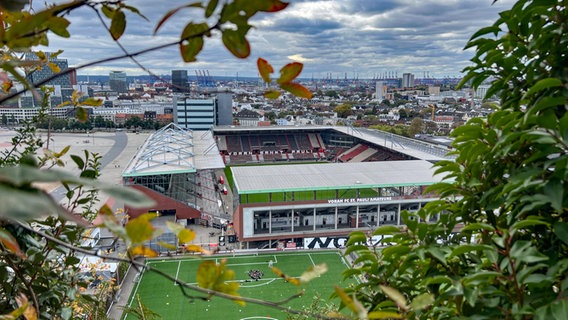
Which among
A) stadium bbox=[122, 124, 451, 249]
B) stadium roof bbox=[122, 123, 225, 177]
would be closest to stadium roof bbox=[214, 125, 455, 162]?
stadium bbox=[122, 124, 451, 249]

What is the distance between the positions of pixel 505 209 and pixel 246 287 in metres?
11.0

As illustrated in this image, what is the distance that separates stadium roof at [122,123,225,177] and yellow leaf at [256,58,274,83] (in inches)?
633

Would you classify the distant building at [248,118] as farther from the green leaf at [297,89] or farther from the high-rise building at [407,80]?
the high-rise building at [407,80]

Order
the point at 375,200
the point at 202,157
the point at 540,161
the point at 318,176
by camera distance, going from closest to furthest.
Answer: the point at 540,161
the point at 375,200
the point at 318,176
the point at 202,157

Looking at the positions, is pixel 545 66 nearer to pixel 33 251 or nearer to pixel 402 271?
pixel 402 271

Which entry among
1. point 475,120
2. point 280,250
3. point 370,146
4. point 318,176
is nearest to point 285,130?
point 370,146

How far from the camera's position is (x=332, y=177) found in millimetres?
16078

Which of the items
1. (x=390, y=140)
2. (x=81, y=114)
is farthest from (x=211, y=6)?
(x=390, y=140)

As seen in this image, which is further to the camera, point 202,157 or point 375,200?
point 202,157

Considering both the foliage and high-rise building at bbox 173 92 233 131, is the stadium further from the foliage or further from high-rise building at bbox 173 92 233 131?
high-rise building at bbox 173 92 233 131

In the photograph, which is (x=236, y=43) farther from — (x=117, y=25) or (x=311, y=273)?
(x=311, y=273)

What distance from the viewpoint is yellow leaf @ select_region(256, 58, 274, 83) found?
85 centimetres

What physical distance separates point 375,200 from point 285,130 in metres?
17.9

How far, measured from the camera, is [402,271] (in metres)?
1.43
